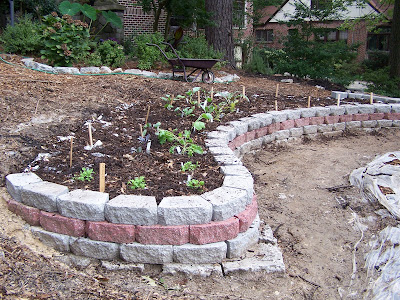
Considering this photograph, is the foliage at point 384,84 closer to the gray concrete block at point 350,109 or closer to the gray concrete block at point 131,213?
the gray concrete block at point 350,109

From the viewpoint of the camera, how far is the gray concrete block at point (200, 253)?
2.60 meters

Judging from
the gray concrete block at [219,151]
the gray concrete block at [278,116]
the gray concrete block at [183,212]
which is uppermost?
the gray concrete block at [278,116]

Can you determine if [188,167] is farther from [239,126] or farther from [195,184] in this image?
[239,126]

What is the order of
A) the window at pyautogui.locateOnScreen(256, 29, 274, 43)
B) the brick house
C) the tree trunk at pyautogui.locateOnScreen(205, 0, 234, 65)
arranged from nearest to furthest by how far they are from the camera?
the tree trunk at pyautogui.locateOnScreen(205, 0, 234, 65), the brick house, the window at pyautogui.locateOnScreen(256, 29, 274, 43)

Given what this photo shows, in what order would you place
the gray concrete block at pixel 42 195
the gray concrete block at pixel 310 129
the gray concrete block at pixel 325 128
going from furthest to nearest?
the gray concrete block at pixel 325 128, the gray concrete block at pixel 310 129, the gray concrete block at pixel 42 195

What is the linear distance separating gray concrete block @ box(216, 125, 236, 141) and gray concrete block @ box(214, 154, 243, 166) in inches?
36.0

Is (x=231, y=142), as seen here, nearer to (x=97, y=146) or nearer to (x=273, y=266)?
(x=97, y=146)

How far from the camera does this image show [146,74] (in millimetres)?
7758

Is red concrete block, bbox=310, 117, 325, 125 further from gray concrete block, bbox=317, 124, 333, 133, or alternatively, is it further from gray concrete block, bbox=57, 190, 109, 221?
gray concrete block, bbox=57, 190, 109, 221

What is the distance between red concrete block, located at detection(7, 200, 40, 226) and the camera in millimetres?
2750

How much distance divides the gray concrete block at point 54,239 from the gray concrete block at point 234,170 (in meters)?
1.35

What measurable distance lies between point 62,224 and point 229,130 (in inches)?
100

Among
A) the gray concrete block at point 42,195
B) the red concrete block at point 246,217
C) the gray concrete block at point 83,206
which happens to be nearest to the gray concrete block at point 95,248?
the gray concrete block at point 83,206

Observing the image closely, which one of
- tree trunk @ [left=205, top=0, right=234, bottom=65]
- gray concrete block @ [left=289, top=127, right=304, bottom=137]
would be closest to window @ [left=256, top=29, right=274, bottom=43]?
tree trunk @ [left=205, top=0, right=234, bottom=65]
